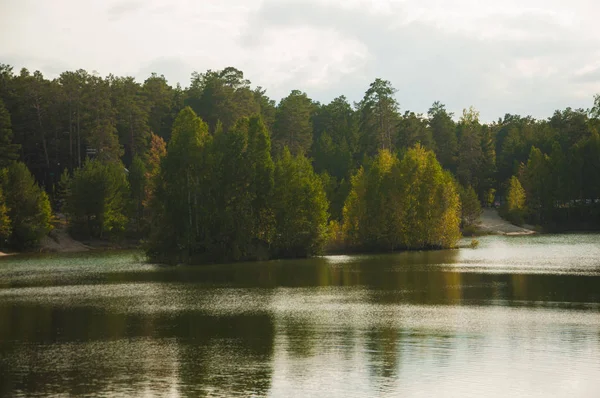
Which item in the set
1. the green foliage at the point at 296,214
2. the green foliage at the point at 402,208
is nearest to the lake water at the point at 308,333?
the green foliage at the point at 296,214

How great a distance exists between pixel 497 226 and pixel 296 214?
206 ft

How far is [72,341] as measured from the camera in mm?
35719

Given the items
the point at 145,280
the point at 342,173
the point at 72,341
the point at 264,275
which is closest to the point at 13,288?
the point at 145,280

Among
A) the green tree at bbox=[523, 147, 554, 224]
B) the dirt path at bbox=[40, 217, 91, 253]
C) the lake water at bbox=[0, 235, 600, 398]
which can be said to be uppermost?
the green tree at bbox=[523, 147, 554, 224]

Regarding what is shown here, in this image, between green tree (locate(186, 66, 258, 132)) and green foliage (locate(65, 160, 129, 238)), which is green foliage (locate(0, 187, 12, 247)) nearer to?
green foliage (locate(65, 160, 129, 238))

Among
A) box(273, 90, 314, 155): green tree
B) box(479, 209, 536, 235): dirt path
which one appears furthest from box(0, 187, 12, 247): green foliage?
box(479, 209, 536, 235): dirt path

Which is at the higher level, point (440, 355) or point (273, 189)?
point (273, 189)

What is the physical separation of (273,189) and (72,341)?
172 feet

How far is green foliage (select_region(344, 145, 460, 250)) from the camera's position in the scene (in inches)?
3708

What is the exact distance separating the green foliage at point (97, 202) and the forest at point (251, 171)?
219mm

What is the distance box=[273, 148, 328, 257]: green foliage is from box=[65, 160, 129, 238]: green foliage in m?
32.9

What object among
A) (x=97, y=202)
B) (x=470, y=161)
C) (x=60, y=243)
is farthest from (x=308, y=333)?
(x=470, y=161)

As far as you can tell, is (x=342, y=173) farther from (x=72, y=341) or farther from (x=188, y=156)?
(x=72, y=341)

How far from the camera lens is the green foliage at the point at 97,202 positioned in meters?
111
